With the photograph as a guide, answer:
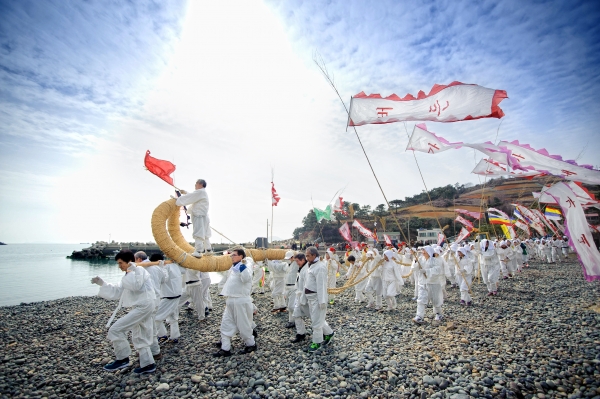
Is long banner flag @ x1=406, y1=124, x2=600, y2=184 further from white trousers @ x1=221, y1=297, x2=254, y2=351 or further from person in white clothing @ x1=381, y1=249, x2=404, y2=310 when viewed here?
white trousers @ x1=221, y1=297, x2=254, y2=351

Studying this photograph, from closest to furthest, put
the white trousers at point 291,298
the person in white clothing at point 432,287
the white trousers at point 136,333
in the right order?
the white trousers at point 136,333, the person in white clothing at point 432,287, the white trousers at point 291,298

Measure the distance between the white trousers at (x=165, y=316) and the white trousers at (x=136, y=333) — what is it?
132 centimetres

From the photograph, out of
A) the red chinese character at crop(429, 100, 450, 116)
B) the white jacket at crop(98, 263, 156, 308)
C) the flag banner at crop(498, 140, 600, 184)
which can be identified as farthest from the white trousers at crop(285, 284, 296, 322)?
the flag banner at crop(498, 140, 600, 184)

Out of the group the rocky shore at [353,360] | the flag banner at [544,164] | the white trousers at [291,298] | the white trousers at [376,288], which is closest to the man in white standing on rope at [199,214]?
the rocky shore at [353,360]

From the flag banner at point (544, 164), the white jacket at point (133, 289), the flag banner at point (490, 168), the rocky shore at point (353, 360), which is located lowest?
the rocky shore at point (353, 360)

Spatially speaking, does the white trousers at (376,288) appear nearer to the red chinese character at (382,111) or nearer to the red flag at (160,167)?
the red chinese character at (382,111)

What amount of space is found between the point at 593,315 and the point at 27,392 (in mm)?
13183

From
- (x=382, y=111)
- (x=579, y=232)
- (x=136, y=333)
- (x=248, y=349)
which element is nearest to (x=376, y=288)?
(x=248, y=349)

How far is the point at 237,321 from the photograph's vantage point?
5980mm

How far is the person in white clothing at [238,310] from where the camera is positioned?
19.4ft


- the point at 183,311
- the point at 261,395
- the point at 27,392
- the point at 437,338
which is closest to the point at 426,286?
the point at 437,338

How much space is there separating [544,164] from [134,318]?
882cm

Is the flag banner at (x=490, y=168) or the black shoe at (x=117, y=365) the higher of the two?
the flag banner at (x=490, y=168)

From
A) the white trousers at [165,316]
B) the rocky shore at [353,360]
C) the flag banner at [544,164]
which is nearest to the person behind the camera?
the rocky shore at [353,360]
